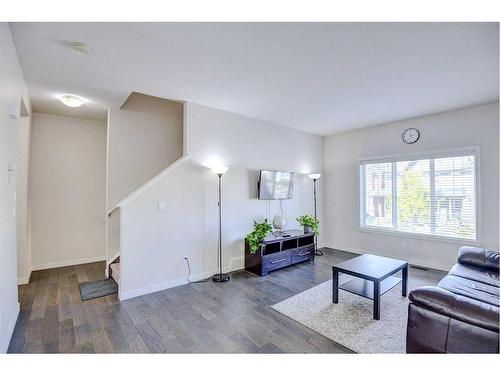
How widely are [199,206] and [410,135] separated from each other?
12.8 feet

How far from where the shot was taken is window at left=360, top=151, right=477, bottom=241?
3.99 meters

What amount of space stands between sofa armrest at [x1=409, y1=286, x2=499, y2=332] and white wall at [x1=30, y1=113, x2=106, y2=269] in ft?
16.7

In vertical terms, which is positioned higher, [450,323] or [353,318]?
[450,323]

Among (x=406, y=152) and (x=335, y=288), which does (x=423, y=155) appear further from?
(x=335, y=288)

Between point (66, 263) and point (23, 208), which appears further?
point (66, 263)

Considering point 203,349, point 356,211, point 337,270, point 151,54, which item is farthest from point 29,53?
point 356,211

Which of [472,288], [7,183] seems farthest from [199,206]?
[472,288]

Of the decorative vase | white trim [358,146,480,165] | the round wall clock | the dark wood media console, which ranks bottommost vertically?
the dark wood media console

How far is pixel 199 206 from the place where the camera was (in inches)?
151

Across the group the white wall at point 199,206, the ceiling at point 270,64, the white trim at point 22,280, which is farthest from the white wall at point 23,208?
the white wall at point 199,206

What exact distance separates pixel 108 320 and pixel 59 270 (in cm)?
239

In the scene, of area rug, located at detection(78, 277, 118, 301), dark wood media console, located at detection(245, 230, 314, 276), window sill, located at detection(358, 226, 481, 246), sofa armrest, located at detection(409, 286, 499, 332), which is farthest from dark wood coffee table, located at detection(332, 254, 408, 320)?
area rug, located at detection(78, 277, 118, 301)

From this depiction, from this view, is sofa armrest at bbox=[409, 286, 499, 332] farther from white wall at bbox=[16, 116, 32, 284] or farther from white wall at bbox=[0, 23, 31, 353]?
white wall at bbox=[16, 116, 32, 284]

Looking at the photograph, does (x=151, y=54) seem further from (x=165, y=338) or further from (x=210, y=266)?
(x=210, y=266)
